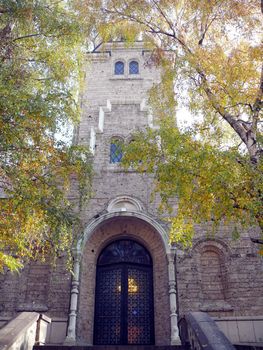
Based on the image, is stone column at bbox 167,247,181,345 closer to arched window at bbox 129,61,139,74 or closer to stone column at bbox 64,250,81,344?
stone column at bbox 64,250,81,344

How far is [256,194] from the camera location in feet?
22.5

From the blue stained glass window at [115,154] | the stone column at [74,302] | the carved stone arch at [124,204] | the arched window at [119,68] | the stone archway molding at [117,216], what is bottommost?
the stone column at [74,302]

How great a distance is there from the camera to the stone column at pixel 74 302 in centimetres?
982

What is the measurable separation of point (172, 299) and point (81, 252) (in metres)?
3.34

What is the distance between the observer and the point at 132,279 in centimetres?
1183

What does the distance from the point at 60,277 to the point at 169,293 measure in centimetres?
358

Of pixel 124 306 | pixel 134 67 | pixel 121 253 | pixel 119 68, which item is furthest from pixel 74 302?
pixel 134 67

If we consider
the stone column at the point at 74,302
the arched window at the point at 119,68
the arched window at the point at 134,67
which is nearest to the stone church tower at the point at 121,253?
the stone column at the point at 74,302

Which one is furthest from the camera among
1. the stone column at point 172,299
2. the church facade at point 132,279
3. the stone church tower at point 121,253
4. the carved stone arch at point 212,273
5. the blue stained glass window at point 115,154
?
the blue stained glass window at point 115,154

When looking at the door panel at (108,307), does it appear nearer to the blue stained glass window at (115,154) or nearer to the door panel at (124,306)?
the door panel at (124,306)

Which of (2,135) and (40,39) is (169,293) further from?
(40,39)

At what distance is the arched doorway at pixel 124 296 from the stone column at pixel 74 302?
1.28 meters

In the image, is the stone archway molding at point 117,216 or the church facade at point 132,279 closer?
the church facade at point 132,279

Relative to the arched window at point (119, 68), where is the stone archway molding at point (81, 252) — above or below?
below
